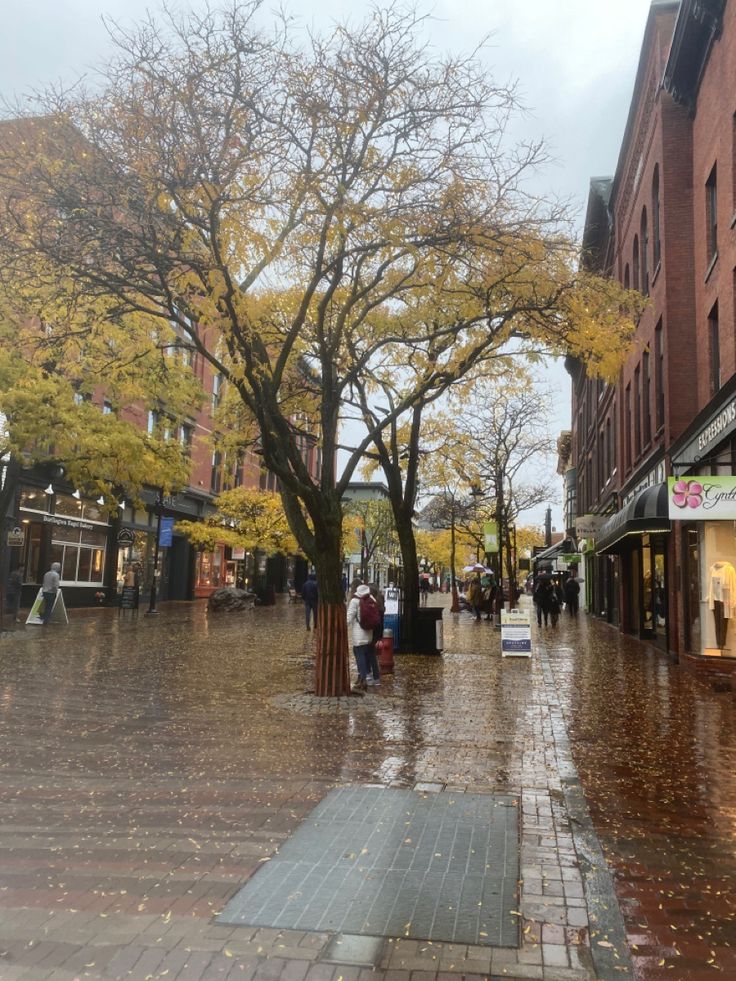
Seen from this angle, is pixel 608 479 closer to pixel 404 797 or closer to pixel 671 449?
pixel 671 449

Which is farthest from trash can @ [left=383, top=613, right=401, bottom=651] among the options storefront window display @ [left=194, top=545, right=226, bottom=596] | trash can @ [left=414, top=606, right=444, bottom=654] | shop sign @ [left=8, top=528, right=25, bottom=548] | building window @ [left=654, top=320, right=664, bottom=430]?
storefront window display @ [left=194, top=545, right=226, bottom=596]

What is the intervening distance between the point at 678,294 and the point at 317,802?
14951mm

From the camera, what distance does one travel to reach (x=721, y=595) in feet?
49.0

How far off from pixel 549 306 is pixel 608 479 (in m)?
20.8

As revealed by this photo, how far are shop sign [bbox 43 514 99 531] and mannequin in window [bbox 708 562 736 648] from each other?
21843 mm

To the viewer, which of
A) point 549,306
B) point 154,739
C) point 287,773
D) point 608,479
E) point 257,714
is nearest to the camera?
point 287,773

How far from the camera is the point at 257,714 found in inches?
380

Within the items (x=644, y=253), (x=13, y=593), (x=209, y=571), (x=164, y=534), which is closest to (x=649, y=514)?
(x=644, y=253)

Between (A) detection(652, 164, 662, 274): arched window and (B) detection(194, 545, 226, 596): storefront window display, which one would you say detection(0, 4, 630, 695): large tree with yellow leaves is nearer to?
(A) detection(652, 164, 662, 274): arched window

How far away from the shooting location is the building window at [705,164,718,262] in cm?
1588

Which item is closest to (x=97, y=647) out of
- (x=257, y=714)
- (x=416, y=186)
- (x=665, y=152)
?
(x=257, y=714)

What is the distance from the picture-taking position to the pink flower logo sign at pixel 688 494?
40.8ft

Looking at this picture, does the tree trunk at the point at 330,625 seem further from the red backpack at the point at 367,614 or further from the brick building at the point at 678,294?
the brick building at the point at 678,294

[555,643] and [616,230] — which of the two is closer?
[555,643]
